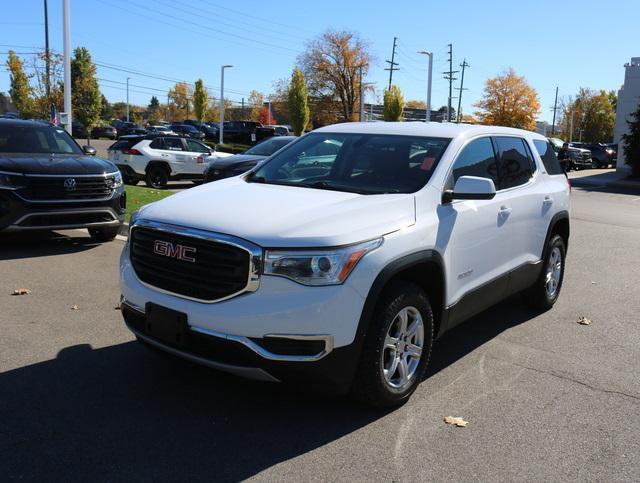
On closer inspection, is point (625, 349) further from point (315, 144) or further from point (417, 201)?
point (315, 144)

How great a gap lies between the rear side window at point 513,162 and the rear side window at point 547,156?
37 centimetres

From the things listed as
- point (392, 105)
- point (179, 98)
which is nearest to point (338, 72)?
point (392, 105)

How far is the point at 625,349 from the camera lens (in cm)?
518

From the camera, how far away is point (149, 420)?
3617 millimetres

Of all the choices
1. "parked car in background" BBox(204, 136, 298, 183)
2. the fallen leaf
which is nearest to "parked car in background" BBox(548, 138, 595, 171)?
"parked car in background" BBox(204, 136, 298, 183)

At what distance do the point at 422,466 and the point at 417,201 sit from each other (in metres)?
1.64

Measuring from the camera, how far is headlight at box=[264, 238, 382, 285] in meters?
3.31

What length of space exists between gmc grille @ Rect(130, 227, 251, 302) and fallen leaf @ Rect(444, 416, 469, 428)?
1.50 m

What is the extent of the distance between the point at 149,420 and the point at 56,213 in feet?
16.8

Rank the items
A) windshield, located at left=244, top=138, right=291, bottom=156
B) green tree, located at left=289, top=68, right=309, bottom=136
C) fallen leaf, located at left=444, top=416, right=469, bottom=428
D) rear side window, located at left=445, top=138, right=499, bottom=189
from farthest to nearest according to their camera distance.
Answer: green tree, located at left=289, top=68, right=309, bottom=136 → windshield, located at left=244, top=138, right=291, bottom=156 → rear side window, located at left=445, top=138, right=499, bottom=189 → fallen leaf, located at left=444, top=416, right=469, bottom=428

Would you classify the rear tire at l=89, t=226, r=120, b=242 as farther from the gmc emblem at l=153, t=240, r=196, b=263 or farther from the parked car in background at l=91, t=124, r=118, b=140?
the parked car in background at l=91, t=124, r=118, b=140

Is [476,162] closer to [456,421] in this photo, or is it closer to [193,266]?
[456,421]

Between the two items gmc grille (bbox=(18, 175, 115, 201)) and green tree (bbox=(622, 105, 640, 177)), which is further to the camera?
green tree (bbox=(622, 105, 640, 177))

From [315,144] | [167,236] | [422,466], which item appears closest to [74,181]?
[315,144]
